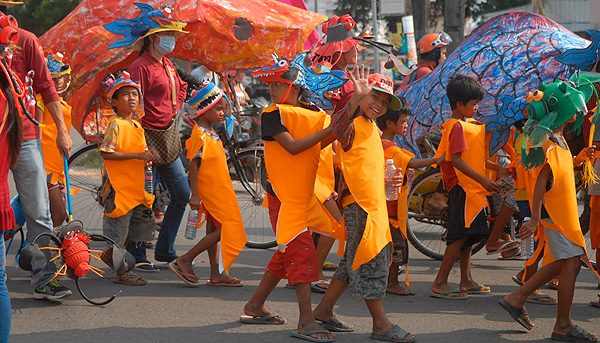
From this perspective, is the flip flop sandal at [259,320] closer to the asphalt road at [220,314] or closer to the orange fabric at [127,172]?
the asphalt road at [220,314]

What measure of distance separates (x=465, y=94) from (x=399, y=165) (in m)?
0.79

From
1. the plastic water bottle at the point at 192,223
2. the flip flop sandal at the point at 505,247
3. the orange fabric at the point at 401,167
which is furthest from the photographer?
the flip flop sandal at the point at 505,247

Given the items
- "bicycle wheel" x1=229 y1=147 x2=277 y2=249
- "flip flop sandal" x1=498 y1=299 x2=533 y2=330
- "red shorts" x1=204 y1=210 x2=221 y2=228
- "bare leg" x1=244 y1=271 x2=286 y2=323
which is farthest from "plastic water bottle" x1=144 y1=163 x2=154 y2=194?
"flip flop sandal" x1=498 y1=299 x2=533 y2=330

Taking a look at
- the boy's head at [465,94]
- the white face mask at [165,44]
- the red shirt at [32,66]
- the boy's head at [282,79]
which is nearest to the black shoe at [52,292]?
the red shirt at [32,66]

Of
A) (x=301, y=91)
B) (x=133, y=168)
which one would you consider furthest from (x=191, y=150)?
(x=301, y=91)

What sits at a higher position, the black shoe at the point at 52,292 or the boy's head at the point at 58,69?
the boy's head at the point at 58,69

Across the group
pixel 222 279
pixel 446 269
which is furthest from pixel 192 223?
pixel 446 269

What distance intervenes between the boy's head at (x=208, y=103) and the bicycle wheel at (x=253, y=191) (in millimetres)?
1684

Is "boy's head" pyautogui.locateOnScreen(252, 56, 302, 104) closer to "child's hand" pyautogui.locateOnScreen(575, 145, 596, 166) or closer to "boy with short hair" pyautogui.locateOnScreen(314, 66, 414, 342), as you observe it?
"boy with short hair" pyautogui.locateOnScreen(314, 66, 414, 342)

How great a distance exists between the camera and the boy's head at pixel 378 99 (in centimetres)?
461

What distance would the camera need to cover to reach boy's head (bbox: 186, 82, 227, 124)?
20.1ft

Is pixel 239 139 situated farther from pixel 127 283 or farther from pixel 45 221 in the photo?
pixel 45 221

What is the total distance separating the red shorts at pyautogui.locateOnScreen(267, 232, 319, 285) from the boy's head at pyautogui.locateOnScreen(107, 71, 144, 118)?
2.09 meters

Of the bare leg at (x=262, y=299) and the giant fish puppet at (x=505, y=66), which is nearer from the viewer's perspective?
the bare leg at (x=262, y=299)
